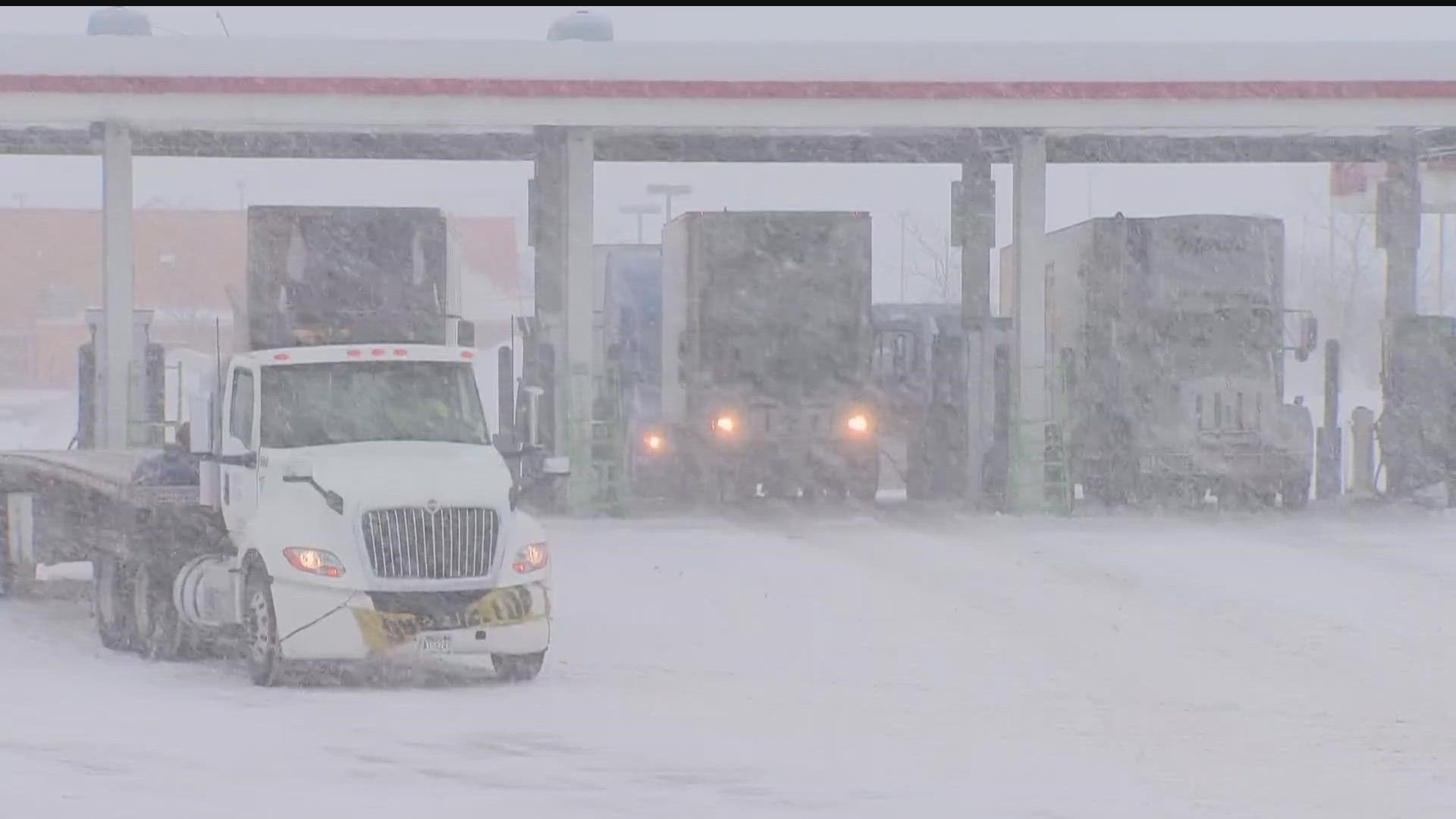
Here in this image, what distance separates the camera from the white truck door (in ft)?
47.0

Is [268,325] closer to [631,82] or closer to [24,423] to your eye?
[631,82]

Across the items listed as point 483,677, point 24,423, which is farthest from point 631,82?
point 24,423

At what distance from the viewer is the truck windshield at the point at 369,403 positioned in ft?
47.5

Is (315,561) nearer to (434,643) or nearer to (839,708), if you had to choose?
(434,643)

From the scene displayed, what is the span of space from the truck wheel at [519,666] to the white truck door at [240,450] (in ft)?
5.97

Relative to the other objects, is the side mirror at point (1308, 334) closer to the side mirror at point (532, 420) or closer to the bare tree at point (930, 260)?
the side mirror at point (532, 420)

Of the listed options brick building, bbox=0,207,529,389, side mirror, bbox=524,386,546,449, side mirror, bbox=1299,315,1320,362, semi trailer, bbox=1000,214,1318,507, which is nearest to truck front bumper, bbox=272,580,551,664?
side mirror, bbox=524,386,546,449

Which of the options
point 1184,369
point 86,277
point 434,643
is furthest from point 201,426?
point 86,277

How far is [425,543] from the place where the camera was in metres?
13.6

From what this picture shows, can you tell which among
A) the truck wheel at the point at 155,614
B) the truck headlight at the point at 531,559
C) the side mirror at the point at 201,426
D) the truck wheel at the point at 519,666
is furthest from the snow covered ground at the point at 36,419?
the truck headlight at the point at 531,559

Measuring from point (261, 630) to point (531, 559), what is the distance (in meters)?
1.69

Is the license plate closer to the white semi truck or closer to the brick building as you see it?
the white semi truck

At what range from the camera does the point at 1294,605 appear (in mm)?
18062

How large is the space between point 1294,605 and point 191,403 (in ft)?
28.7
